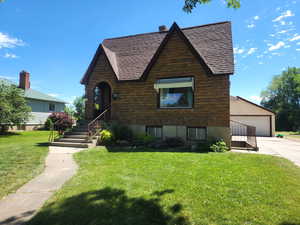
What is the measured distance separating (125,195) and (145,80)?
9164 millimetres

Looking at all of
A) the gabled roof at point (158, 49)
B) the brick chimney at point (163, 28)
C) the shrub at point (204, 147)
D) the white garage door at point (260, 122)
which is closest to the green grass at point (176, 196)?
the shrub at point (204, 147)

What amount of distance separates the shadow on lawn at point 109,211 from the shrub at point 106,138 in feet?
22.1

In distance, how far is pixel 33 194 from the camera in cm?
391

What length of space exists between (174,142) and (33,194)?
779cm

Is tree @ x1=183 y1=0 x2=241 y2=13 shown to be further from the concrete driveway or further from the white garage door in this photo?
the white garage door

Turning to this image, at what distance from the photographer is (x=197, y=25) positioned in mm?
13133

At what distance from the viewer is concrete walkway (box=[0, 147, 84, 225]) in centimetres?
304

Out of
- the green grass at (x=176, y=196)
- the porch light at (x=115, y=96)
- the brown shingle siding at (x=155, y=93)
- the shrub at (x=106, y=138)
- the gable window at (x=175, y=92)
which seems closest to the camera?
the green grass at (x=176, y=196)

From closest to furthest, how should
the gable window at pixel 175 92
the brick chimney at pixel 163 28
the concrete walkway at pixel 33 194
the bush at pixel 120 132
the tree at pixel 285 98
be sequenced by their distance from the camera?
the concrete walkway at pixel 33 194
the gable window at pixel 175 92
the bush at pixel 120 132
the brick chimney at pixel 163 28
the tree at pixel 285 98

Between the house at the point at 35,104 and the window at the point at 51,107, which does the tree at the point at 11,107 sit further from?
the window at the point at 51,107

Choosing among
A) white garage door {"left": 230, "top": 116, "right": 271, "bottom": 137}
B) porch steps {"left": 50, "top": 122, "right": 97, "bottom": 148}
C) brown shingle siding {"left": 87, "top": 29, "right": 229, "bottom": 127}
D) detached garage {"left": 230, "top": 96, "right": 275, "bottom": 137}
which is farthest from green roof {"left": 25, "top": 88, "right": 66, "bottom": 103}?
white garage door {"left": 230, "top": 116, "right": 271, "bottom": 137}

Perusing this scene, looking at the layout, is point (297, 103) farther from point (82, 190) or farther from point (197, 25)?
point (82, 190)

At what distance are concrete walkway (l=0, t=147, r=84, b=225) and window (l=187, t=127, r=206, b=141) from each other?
7.30 m

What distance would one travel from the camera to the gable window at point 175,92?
10.7 m
